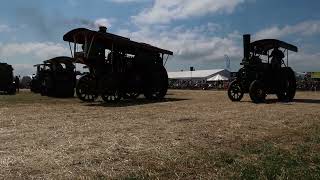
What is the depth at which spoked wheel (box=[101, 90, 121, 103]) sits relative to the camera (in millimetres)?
23219

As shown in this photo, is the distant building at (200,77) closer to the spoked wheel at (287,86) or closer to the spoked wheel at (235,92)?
the spoked wheel at (287,86)

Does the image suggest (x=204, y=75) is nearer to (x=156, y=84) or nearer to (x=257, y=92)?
(x=156, y=84)

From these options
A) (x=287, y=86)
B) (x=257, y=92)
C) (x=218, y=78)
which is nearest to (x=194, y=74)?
(x=218, y=78)

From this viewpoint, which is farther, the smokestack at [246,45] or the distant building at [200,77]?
the distant building at [200,77]

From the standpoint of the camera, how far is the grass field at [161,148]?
7180mm

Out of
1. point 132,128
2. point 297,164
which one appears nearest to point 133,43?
point 132,128

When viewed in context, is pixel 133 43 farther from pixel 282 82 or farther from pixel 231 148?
pixel 231 148

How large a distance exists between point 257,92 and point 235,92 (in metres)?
1.77

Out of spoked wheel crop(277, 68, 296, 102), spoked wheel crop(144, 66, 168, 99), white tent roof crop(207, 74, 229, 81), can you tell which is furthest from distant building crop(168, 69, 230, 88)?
spoked wheel crop(277, 68, 296, 102)

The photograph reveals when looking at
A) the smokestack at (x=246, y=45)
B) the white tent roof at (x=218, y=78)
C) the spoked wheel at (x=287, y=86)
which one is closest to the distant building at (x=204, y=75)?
the white tent roof at (x=218, y=78)

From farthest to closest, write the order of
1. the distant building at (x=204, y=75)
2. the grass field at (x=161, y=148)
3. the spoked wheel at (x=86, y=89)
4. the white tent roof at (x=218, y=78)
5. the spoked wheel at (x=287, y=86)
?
the distant building at (x=204, y=75) → the white tent roof at (x=218, y=78) → the spoked wheel at (x=287, y=86) → the spoked wheel at (x=86, y=89) → the grass field at (x=161, y=148)

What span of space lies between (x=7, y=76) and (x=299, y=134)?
30.8m

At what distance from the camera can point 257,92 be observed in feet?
74.1

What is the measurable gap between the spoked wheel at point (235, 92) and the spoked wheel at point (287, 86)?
6.68 ft
